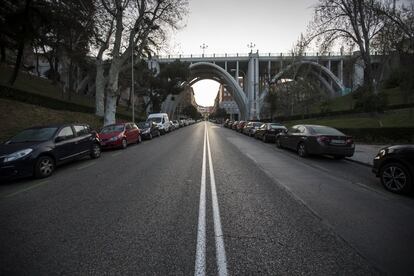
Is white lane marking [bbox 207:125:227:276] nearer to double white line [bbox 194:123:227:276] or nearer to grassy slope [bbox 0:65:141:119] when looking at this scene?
double white line [bbox 194:123:227:276]

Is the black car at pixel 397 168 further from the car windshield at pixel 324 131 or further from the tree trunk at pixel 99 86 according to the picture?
the tree trunk at pixel 99 86

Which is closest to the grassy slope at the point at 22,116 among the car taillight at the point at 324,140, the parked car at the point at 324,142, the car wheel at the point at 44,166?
the car wheel at the point at 44,166

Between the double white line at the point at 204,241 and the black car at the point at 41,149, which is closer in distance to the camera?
the double white line at the point at 204,241

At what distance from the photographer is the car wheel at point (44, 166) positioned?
7.48 metres

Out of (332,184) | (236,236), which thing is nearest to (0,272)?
(236,236)

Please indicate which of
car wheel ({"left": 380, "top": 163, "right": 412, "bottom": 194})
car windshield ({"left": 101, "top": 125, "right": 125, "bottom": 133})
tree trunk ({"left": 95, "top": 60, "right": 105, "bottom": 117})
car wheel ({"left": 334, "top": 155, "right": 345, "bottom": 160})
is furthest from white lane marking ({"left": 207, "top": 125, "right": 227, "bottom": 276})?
tree trunk ({"left": 95, "top": 60, "right": 105, "bottom": 117})

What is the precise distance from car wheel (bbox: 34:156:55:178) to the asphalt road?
0.33 metres

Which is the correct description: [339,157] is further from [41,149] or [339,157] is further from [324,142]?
[41,149]

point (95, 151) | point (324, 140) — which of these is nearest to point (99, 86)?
point (95, 151)

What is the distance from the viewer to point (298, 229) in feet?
13.2

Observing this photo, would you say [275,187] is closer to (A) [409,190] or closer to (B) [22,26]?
(A) [409,190]

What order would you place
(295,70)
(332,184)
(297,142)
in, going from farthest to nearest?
(295,70) → (297,142) → (332,184)

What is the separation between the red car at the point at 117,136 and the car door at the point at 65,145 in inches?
185

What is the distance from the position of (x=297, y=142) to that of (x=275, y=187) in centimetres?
676
